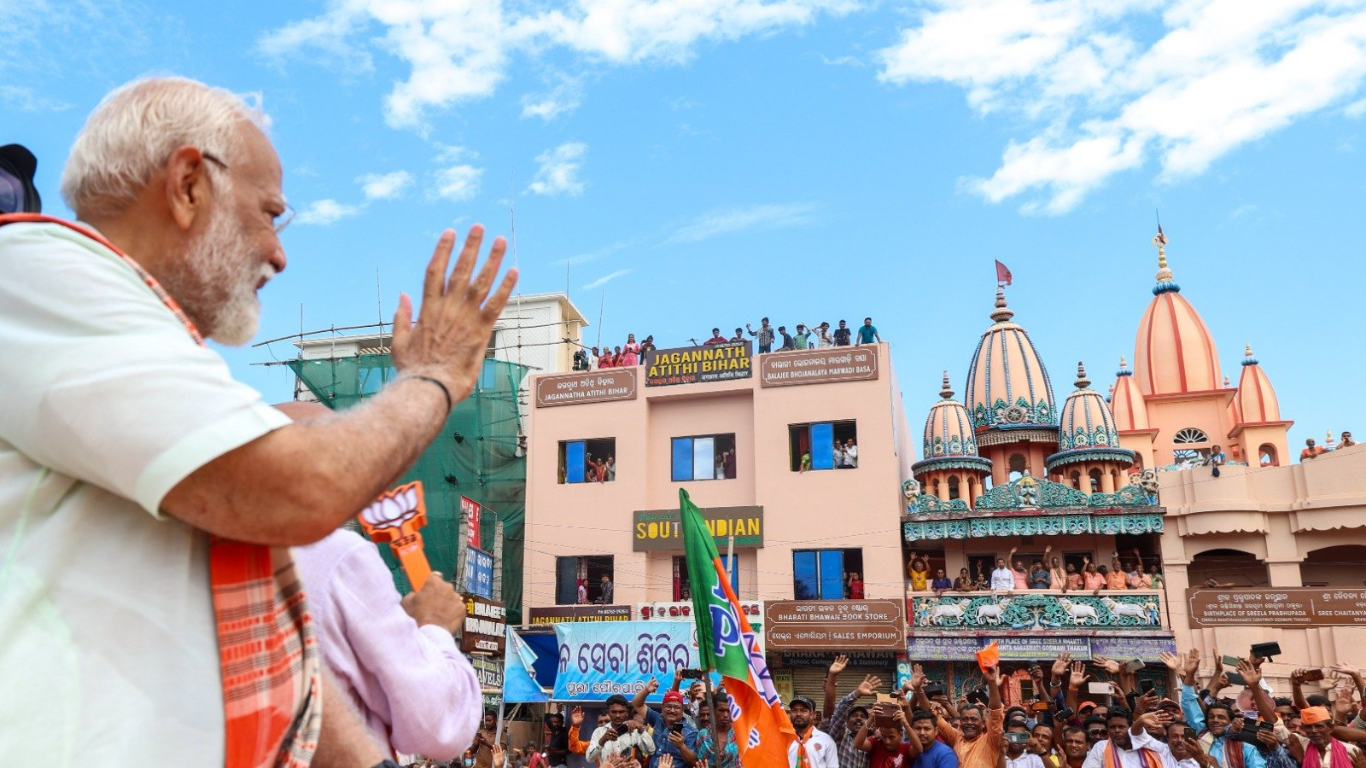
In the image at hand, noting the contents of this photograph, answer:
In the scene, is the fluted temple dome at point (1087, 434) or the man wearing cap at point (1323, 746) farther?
the fluted temple dome at point (1087, 434)

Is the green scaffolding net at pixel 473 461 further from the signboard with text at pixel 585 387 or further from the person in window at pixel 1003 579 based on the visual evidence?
the person in window at pixel 1003 579

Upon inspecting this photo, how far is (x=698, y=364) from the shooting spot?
2580cm

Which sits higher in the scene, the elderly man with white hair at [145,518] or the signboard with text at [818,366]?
the signboard with text at [818,366]

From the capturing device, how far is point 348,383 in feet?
93.4

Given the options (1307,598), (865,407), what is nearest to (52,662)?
(1307,598)

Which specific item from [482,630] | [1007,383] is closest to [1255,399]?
[1007,383]

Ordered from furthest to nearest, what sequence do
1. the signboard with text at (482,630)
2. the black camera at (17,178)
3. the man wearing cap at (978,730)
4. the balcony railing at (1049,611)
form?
the balcony railing at (1049,611) < the signboard with text at (482,630) < the man wearing cap at (978,730) < the black camera at (17,178)

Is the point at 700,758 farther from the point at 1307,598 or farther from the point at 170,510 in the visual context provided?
the point at 1307,598

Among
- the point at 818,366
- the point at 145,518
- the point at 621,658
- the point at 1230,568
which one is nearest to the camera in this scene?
the point at 145,518

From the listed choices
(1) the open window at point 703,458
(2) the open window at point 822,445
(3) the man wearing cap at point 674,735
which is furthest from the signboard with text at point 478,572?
(3) the man wearing cap at point 674,735

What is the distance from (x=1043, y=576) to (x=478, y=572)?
1112cm

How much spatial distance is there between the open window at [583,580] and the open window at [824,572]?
4153 mm

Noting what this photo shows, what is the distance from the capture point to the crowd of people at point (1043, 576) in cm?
2164

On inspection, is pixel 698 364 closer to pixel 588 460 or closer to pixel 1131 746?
pixel 588 460
